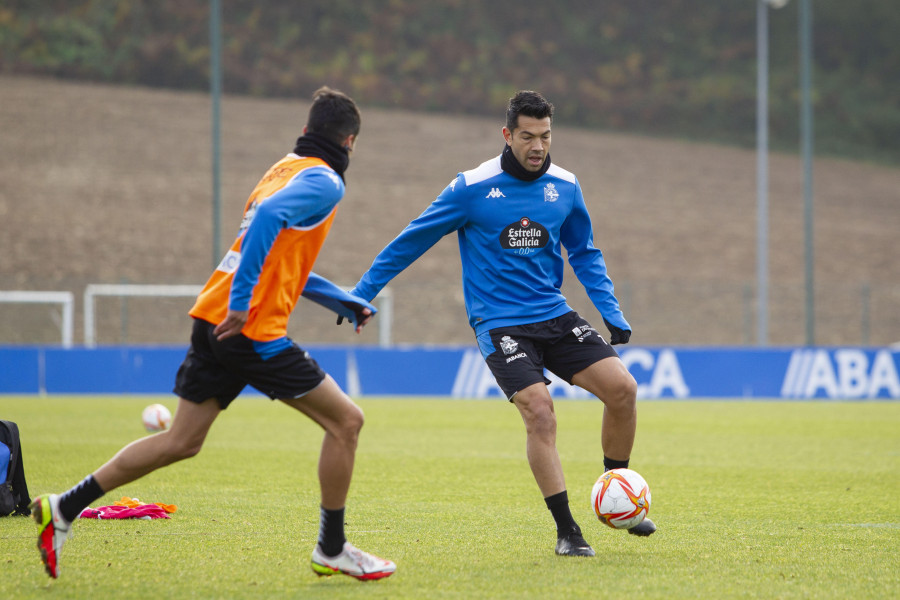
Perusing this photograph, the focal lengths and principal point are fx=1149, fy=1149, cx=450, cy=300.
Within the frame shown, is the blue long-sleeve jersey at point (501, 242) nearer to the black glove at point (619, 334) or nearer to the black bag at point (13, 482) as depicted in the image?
the black glove at point (619, 334)

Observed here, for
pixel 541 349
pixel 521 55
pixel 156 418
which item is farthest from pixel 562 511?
pixel 521 55

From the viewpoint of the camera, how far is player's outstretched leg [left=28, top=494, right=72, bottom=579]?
199 inches

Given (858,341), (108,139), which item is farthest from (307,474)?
(108,139)

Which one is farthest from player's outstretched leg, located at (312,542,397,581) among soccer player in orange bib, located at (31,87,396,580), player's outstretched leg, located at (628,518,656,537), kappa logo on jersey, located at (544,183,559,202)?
kappa logo on jersey, located at (544,183,559,202)

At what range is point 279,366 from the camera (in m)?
5.13

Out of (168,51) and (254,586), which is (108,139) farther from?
(254,586)

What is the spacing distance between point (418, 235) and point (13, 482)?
3026mm

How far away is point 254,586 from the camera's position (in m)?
5.13

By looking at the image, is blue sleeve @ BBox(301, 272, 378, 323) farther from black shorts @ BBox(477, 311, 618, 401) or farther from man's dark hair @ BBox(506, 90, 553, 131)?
man's dark hair @ BBox(506, 90, 553, 131)

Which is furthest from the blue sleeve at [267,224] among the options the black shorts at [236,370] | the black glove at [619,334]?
the black glove at [619,334]

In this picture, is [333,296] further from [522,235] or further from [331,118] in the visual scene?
[522,235]

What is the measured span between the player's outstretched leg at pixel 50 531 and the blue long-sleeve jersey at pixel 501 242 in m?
1.91

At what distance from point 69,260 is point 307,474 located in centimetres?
2652

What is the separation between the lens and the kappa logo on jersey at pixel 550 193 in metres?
6.35
